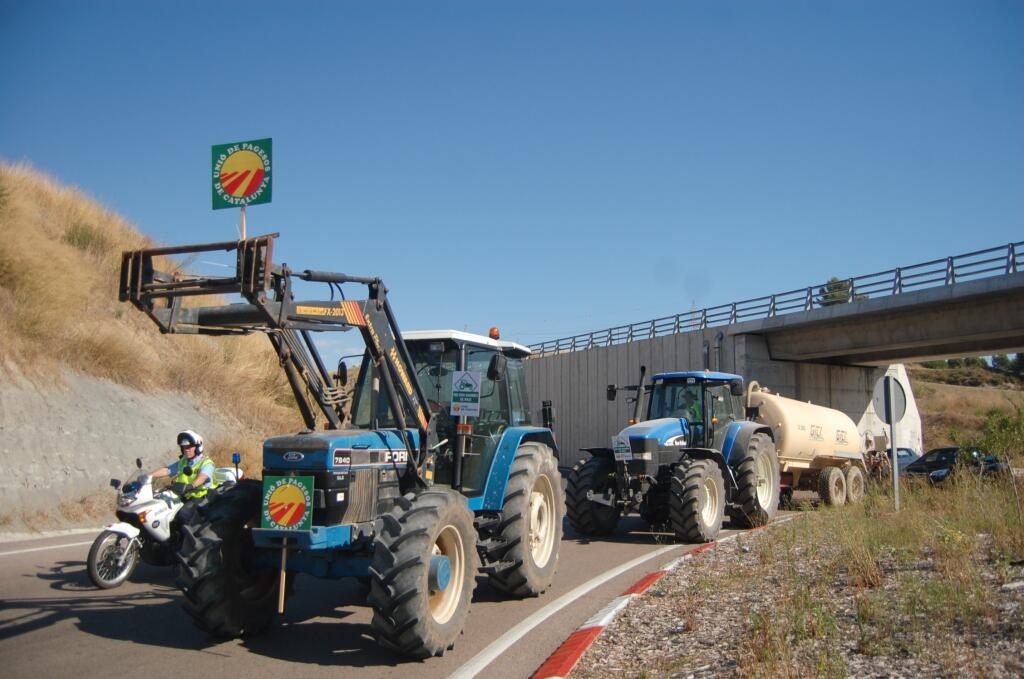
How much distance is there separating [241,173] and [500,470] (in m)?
6.58

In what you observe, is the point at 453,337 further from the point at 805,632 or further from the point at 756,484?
the point at 756,484

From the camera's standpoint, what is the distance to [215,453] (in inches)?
745

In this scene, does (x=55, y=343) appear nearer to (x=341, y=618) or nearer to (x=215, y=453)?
(x=215, y=453)

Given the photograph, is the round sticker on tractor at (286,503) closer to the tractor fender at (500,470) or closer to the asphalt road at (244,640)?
the asphalt road at (244,640)

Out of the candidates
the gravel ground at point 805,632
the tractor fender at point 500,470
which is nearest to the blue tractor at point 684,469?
the tractor fender at point 500,470

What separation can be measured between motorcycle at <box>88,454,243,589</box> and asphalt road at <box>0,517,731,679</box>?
22cm

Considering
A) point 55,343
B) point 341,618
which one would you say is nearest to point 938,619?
point 341,618

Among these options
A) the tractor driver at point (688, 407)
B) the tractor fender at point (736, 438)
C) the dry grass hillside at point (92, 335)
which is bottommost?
the tractor fender at point (736, 438)

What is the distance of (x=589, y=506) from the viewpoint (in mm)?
13492

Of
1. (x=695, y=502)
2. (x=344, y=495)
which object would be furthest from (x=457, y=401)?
(x=695, y=502)

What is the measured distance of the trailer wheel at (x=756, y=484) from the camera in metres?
13.9

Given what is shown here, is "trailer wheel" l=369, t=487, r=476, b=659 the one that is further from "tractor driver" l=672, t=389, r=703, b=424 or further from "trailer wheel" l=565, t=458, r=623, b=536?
"tractor driver" l=672, t=389, r=703, b=424

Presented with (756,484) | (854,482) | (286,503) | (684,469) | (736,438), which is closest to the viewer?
(286,503)

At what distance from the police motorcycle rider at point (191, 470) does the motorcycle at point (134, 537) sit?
0.34 m
